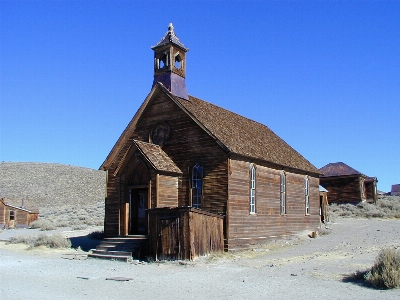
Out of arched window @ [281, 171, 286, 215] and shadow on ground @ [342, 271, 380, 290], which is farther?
arched window @ [281, 171, 286, 215]

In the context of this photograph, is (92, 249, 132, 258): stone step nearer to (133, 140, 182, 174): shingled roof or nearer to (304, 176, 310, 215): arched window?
(133, 140, 182, 174): shingled roof

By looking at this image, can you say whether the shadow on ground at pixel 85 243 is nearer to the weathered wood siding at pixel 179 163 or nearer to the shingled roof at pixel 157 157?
the weathered wood siding at pixel 179 163

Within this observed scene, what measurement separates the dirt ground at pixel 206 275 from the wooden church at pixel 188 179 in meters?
1.17

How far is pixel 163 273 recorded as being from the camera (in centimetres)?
1477

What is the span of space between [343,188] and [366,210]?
3.90 metres

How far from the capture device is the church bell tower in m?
23.2

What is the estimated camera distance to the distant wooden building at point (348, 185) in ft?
143

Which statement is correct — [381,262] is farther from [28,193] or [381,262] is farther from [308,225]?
[28,193]

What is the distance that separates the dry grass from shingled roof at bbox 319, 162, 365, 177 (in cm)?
303

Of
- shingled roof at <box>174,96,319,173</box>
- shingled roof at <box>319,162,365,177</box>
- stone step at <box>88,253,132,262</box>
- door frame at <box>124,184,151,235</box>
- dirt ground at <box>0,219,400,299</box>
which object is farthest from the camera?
shingled roof at <box>319,162,365,177</box>

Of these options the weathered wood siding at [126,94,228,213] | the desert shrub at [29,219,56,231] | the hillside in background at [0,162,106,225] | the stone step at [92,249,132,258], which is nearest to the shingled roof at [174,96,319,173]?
the weathered wood siding at [126,94,228,213]

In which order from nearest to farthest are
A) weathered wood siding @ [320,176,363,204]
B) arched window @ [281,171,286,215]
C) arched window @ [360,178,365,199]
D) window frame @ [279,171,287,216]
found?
window frame @ [279,171,287,216], arched window @ [281,171,286,215], weathered wood siding @ [320,176,363,204], arched window @ [360,178,365,199]

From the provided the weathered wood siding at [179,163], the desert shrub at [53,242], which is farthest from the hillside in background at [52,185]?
the weathered wood siding at [179,163]

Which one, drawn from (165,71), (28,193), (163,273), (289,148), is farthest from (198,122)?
(28,193)
